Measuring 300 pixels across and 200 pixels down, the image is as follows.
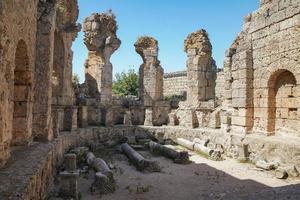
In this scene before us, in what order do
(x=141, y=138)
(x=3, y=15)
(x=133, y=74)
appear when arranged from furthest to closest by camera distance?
(x=133, y=74) < (x=141, y=138) < (x=3, y=15)

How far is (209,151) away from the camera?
1131 cm

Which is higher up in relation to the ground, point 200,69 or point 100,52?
point 100,52

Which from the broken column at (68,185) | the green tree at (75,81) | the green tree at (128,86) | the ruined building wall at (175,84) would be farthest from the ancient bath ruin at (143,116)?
the green tree at (128,86)

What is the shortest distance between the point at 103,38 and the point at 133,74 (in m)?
13.9

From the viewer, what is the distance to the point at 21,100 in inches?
299

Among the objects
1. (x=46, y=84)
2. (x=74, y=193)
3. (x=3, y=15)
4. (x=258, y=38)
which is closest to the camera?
(x=3, y=15)

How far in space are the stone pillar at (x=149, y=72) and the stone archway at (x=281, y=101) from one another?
7.10 m

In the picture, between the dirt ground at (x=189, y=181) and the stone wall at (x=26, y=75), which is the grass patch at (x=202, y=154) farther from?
the stone wall at (x=26, y=75)

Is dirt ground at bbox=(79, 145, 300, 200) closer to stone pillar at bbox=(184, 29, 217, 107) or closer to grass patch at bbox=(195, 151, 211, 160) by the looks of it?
Result: grass patch at bbox=(195, 151, 211, 160)

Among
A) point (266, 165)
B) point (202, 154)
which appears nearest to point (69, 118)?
point (202, 154)

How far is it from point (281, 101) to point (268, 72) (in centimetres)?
108

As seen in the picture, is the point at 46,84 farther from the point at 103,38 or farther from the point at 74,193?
the point at 103,38

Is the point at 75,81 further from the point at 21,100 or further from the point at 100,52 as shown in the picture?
the point at 21,100

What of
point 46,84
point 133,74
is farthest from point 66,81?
point 133,74
